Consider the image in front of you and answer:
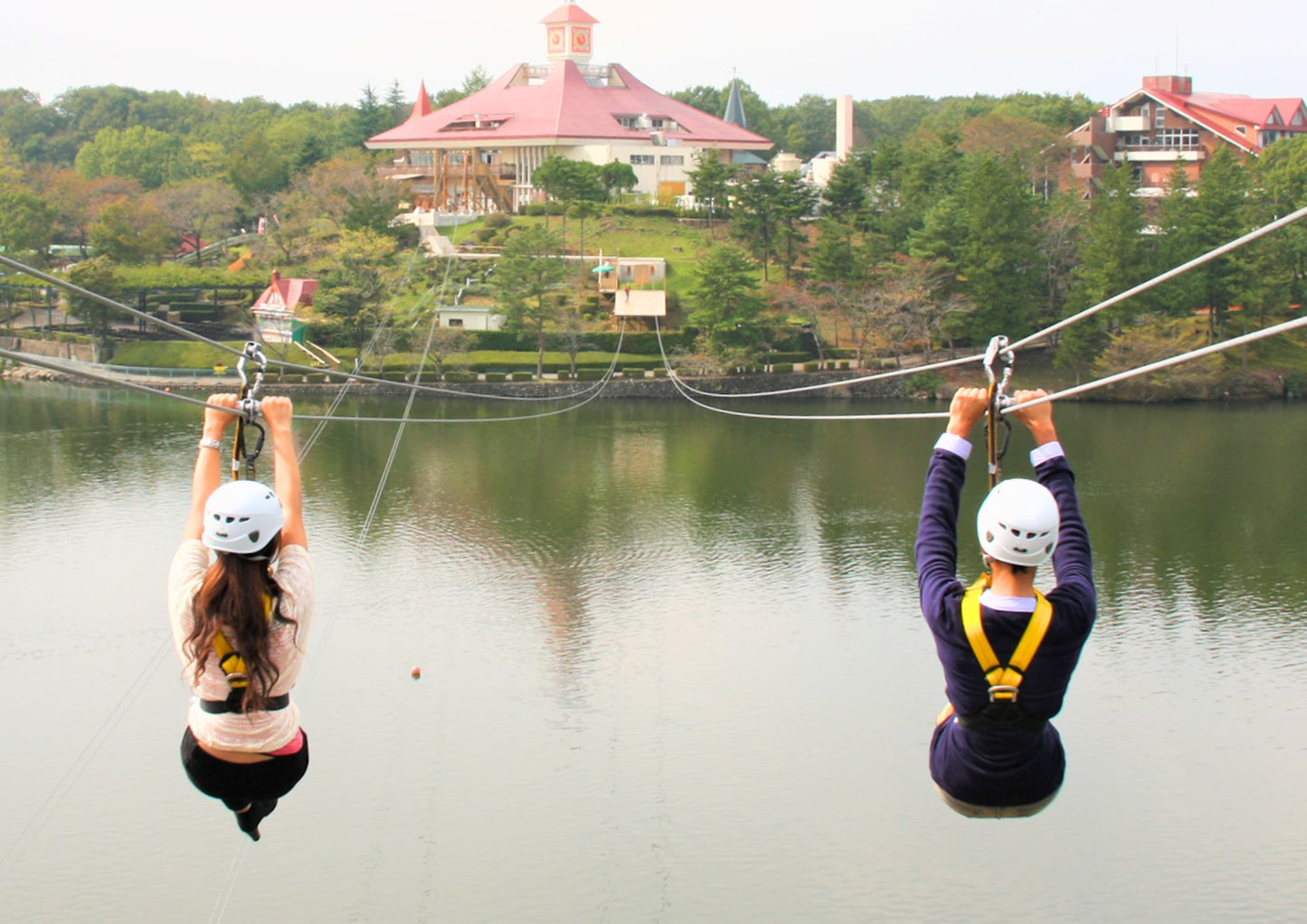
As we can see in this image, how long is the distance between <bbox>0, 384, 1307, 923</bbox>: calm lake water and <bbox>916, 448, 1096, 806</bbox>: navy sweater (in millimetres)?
6066

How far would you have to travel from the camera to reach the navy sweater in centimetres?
257

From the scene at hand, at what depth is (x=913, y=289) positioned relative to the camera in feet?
89.3

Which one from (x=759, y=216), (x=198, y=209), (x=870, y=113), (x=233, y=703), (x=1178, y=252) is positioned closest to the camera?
(x=233, y=703)

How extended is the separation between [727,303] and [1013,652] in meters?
25.2

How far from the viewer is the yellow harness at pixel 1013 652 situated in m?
2.56

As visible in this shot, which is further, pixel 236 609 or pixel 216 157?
pixel 216 157

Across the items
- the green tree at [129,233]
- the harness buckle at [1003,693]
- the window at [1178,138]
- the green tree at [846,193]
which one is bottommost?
the harness buckle at [1003,693]

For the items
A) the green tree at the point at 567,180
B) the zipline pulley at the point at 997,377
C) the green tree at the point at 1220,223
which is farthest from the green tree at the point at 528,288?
the zipline pulley at the point at 997,377

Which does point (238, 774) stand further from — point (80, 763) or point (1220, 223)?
point (1220, 223)

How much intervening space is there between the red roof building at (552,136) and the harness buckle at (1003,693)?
115ft

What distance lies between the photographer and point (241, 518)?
2.62 m

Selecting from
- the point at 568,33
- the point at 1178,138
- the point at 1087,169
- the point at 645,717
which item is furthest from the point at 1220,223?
the point at 568,33

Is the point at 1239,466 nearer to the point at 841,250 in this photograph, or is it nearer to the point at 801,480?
the point at 801,480

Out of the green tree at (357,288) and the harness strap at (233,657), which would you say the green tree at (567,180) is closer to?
the green tree at (357,288)
